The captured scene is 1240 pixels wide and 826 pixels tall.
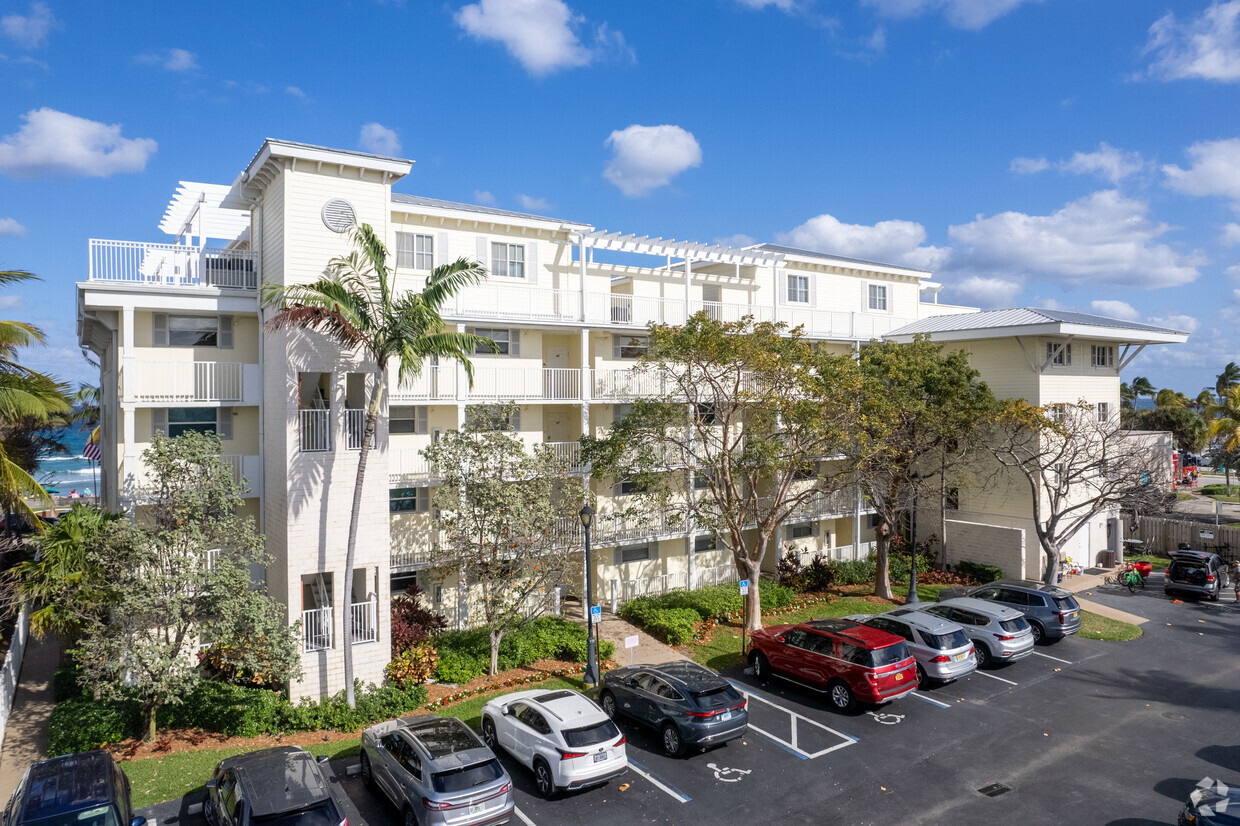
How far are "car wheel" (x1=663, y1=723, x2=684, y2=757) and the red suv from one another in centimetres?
440

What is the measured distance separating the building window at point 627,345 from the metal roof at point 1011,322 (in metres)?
11.3

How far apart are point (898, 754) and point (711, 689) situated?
3924 millimetres

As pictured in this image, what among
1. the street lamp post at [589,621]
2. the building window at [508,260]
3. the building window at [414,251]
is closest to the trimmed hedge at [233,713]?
the street lamp post at [589,621]

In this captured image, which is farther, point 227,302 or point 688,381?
point 688,381

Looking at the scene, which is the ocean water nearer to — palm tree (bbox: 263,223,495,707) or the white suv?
palm tree (bbox: 263,223,495,707)

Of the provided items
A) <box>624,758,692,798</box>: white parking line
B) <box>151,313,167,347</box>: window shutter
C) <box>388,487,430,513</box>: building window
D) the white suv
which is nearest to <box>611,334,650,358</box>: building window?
<box>388,487,430,513</box>: building window

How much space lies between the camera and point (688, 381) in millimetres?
21547

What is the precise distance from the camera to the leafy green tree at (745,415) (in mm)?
20578

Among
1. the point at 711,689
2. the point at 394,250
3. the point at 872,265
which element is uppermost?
the point at 872,265

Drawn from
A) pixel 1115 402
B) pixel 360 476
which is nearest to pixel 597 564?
pixel 360 476

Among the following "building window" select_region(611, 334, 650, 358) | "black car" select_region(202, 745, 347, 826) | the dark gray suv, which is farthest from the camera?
"building window" select_region(611, 334, 650, 358)

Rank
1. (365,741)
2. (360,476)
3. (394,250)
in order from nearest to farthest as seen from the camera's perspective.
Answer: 1. (365,741)
2. (360,476)
3. (394,250)

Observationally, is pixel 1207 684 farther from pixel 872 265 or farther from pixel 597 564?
pixel 872 265

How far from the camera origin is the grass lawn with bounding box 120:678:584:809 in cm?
1270
